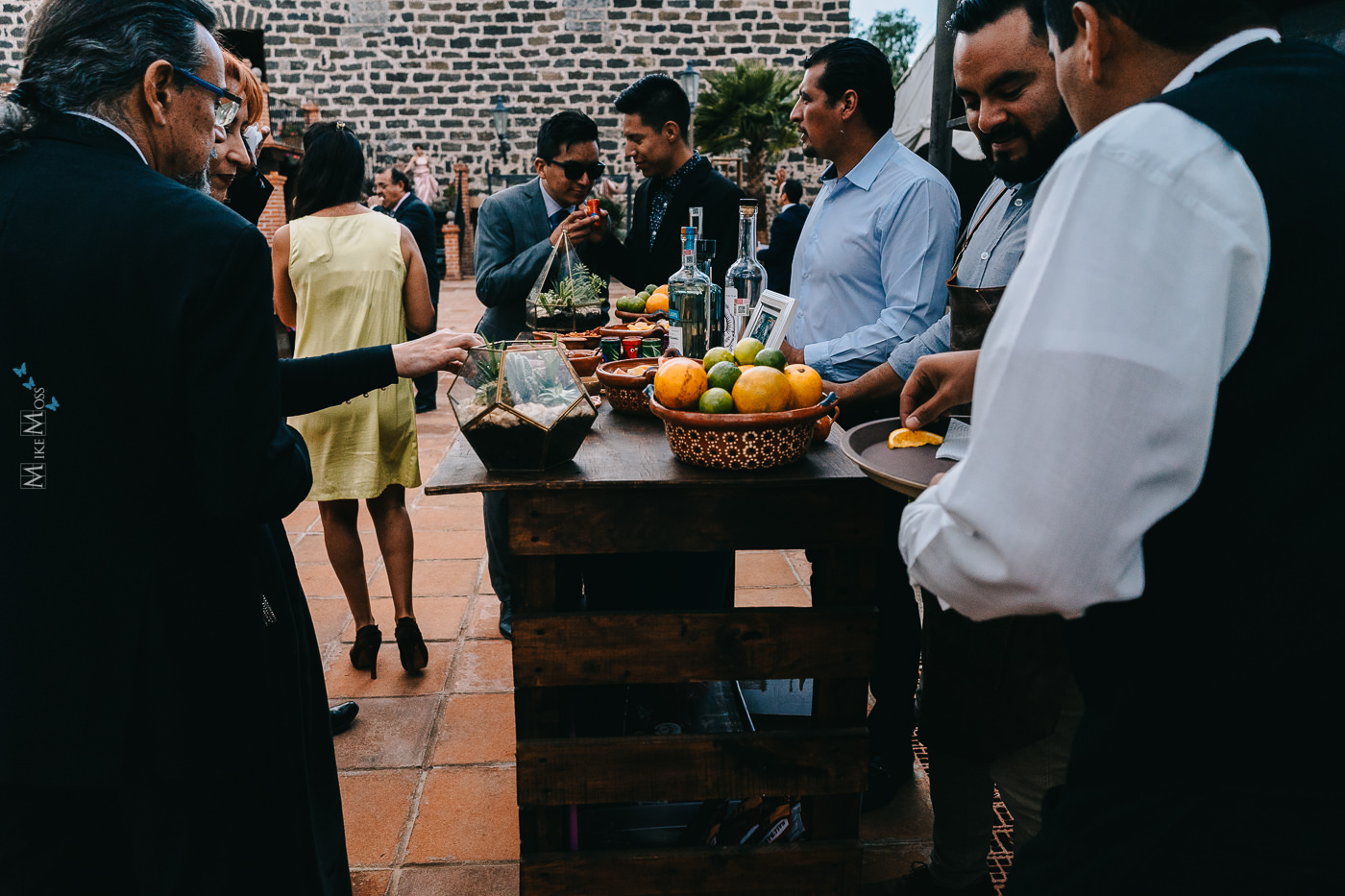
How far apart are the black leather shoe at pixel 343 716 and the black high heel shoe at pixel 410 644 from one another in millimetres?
316

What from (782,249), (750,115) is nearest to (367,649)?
(782,249)

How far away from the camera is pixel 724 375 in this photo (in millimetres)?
1729

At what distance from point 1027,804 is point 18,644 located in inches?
67.4

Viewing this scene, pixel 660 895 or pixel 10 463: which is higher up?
pixel 10 463

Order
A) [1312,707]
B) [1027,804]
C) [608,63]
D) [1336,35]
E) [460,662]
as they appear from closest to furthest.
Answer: [1312,707], [1027,804], [1336,35], [460,662], [608,63]

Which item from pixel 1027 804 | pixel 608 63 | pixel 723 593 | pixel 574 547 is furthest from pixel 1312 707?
pixel 608 63

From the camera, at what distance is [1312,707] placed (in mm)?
832

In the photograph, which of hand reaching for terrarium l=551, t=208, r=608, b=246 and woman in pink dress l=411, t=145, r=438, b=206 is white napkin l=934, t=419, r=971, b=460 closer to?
hand reaching for terrarium l=551, t=208, r=608, b=246

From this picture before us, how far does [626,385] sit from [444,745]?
1.44 meters

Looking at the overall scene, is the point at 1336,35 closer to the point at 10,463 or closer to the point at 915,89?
the point at 10,463

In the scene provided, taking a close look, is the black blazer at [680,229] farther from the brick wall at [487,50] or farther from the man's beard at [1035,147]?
the brick wall at [487,50]

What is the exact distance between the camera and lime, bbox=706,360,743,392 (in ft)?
5.65

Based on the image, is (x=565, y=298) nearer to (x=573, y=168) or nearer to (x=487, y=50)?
(x=573, y=168)

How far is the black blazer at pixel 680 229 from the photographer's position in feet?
12.4
